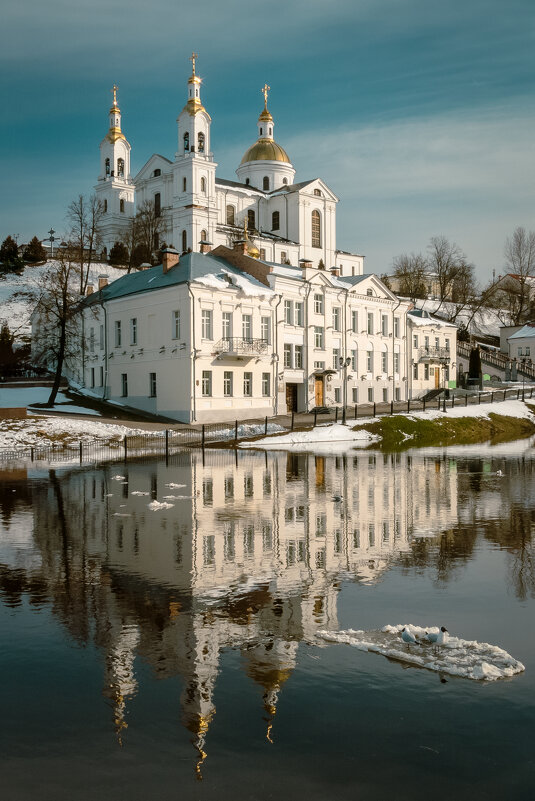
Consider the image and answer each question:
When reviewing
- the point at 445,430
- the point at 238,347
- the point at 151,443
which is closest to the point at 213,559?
the point at 151,443

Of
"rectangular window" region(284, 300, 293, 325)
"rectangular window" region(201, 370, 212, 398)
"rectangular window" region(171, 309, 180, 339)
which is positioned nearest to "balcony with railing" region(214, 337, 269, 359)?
"rectangular window" region(201, 370, 212, 398)

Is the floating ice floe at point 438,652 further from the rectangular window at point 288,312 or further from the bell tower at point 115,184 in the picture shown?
the bell tower at point 115,184

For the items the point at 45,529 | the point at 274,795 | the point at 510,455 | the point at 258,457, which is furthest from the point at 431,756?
the point at 510,455

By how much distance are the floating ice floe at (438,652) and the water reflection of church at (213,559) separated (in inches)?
23.9

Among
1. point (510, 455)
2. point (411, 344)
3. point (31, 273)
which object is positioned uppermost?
point (31, 273)

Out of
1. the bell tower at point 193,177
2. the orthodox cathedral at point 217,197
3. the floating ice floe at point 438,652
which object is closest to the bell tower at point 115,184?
the orthodox cathedral at point 217,197

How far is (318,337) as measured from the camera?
55.2 metres

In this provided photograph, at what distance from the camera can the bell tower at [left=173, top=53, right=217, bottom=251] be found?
79.2 metres

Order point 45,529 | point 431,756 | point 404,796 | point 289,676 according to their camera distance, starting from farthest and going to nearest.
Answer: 1. point 45,529
2. point 289,676
3. point 431,756
4. point 404,796

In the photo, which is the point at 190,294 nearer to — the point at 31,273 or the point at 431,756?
the point at 431,756

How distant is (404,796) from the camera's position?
5.03m

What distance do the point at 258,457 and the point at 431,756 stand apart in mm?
24576

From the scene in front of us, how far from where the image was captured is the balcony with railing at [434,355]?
67.1 metres

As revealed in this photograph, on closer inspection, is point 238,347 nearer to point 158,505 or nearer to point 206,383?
point 206,383
